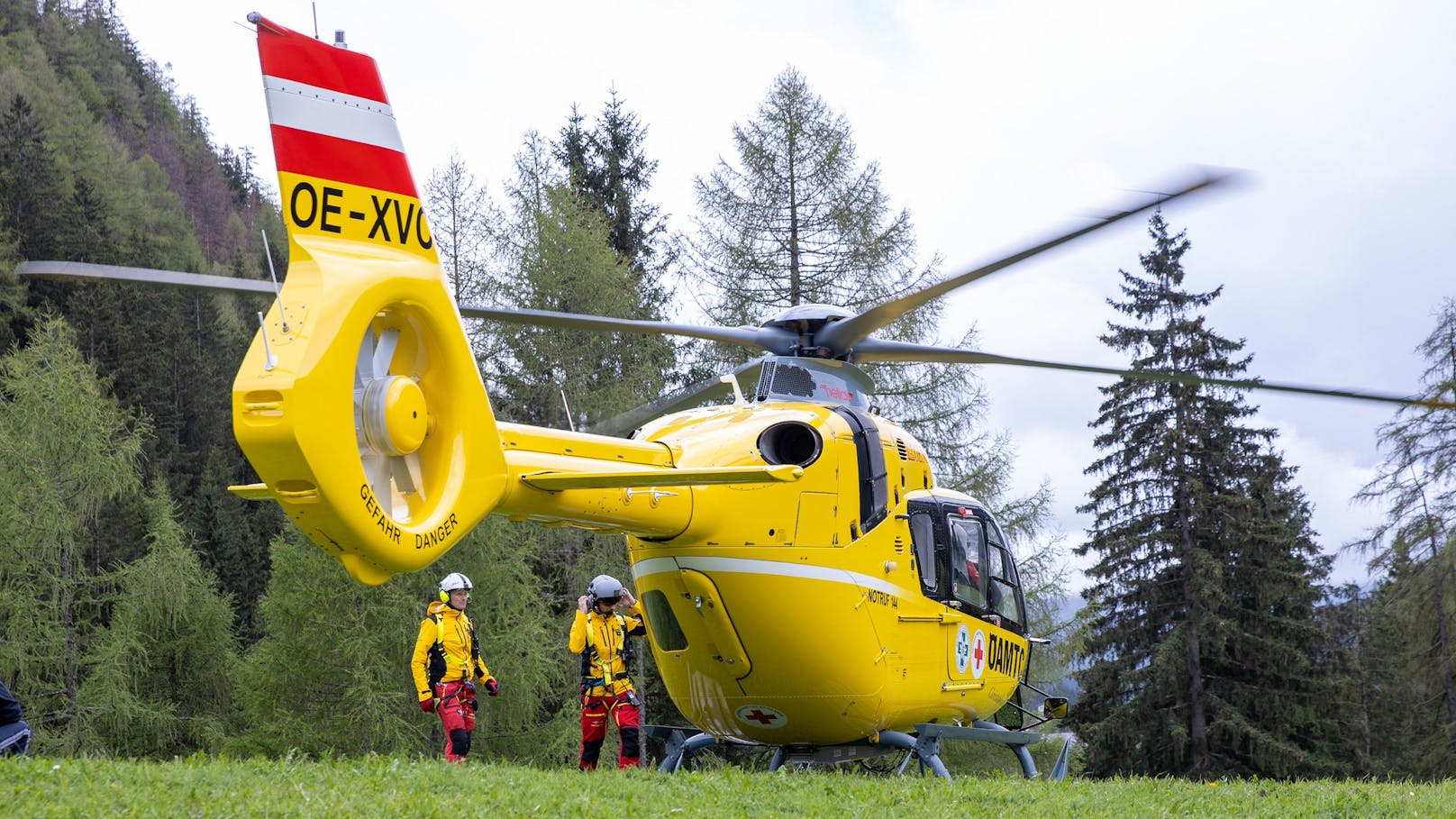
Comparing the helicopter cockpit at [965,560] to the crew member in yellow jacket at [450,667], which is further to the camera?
the crew member in yellow jacket at [450,667]

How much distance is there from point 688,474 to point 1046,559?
19998mm

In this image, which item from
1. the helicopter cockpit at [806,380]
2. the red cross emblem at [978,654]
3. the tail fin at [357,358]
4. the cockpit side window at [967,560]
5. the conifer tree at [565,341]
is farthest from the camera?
the conifer tree at [565,341]

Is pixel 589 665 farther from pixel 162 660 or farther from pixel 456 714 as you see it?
pixel 162 660

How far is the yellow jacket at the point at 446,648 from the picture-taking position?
11586mm

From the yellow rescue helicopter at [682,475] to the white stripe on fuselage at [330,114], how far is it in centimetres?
1

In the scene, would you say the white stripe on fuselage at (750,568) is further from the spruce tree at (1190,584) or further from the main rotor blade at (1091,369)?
the spruce tree at (1190,584)

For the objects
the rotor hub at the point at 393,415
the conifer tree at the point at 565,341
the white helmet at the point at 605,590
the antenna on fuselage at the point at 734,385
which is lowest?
the white helmet at the point at 605,590

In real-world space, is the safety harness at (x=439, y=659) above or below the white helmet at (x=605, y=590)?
below

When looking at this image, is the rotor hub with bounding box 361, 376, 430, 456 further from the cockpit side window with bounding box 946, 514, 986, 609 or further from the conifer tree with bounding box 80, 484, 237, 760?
the conifer tree with bounding box 80, 484, 237, 760

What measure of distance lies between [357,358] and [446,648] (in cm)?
595

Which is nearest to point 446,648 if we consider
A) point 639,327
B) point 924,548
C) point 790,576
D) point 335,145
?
point 639,327

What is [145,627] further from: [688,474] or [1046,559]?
[688,474]

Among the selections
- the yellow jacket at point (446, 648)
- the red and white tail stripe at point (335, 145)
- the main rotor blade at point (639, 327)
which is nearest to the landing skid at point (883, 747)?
the yellow jacket at point (446, 648)

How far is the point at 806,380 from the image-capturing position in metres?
11.2
